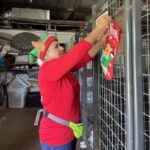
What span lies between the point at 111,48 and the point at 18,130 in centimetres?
283

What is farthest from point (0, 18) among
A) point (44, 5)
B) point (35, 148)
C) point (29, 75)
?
point (35, 148)

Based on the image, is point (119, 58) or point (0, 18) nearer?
point (119, 58)

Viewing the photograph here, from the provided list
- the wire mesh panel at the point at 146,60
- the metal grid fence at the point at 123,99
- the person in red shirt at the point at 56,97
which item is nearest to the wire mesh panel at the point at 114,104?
the metal grid fence at the point at 123,99

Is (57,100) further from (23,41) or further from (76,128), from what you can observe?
(23,41)

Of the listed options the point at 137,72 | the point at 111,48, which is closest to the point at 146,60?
the point at 137,72

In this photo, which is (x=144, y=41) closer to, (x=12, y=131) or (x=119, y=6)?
(x=119, y=6)

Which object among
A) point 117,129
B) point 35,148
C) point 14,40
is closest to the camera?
point 117,129

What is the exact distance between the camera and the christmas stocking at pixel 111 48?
4.30 ft

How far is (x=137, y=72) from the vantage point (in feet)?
3.60

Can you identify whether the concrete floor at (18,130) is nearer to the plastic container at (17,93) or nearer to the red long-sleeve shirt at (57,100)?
the plastic container at (17,93)

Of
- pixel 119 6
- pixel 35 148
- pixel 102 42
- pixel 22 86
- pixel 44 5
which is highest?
pixel 44 5

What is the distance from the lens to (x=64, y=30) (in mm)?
6137

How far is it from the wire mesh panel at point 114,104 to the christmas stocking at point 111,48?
0.13 feet

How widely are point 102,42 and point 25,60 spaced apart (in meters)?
3.98
